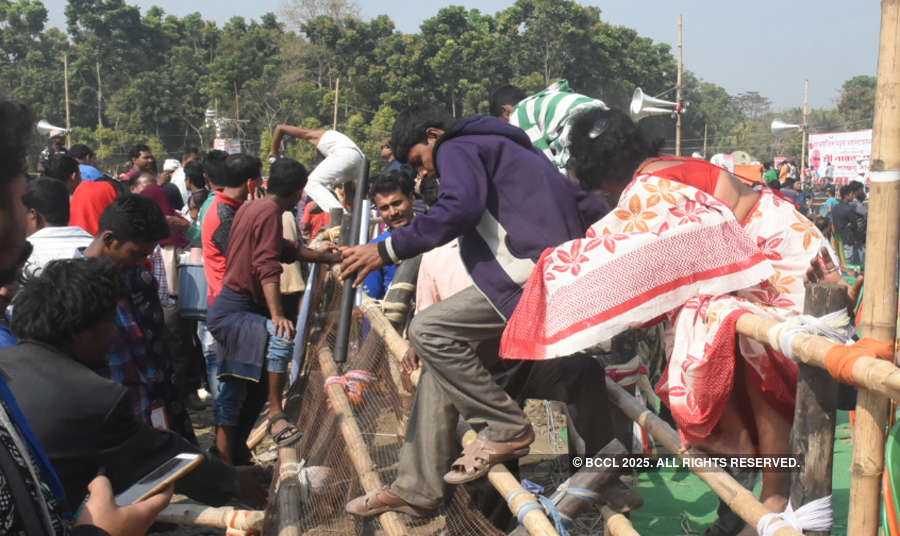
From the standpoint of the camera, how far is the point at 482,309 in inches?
113

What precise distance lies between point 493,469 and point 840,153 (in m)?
29.4

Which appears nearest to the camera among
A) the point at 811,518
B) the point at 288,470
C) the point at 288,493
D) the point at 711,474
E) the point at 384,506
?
the point at 811,518

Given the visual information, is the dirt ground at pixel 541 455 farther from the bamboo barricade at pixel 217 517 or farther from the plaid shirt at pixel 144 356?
the plaid shirt at pixel 144 356

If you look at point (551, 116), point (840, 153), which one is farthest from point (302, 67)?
point (551, 116)

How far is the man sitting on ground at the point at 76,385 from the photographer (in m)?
2.34

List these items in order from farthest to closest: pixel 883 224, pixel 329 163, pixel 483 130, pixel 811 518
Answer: pixel 329 163 → pixel 483 130 → pixel 811 518 → pixel 883 224

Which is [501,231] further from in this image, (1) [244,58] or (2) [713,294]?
(1) [244,58]

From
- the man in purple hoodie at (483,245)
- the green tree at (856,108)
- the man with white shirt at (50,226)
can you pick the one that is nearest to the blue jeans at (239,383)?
the man with white shirt at (50,226)

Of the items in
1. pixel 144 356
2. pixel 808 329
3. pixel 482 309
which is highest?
pixel 808 329

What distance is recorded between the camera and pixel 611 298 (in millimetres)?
2406

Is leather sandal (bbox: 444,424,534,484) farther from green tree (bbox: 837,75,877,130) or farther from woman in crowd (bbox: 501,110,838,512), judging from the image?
green tree (bbox: 837,75,877,130)

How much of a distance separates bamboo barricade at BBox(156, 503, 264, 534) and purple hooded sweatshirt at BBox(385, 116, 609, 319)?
1.35 metres

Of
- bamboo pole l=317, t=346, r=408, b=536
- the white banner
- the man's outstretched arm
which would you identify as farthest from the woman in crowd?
the white banner

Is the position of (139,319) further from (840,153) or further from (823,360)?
(840,153)
